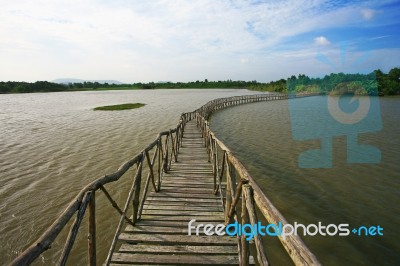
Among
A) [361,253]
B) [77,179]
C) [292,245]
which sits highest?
[292,245]

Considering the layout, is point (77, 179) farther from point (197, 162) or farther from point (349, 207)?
point (349, 207)

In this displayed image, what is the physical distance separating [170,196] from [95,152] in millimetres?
8855

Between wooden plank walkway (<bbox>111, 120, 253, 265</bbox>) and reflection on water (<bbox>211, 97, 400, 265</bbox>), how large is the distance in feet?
6.17

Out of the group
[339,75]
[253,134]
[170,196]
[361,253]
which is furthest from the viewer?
[339,75]

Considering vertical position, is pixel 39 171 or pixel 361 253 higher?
pixel 39 171

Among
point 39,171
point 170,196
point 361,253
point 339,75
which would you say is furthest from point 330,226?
point 339,75

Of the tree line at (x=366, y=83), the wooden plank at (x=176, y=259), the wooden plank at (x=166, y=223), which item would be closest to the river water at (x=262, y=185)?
the wooden plank at (x=166, y=223)

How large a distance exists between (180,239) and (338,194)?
634 cm

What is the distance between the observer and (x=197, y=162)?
9.61 m

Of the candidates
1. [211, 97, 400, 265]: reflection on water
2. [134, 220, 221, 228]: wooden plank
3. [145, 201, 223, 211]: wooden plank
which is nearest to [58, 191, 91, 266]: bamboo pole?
[134, 220, 221, 228]: wooden plank

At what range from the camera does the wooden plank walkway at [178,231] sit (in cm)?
405

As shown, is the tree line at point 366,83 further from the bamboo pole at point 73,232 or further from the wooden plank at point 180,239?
the bamboo pole at point 73,232

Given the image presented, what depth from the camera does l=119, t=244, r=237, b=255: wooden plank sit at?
4180mm

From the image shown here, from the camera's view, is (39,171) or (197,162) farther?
(39,171)
